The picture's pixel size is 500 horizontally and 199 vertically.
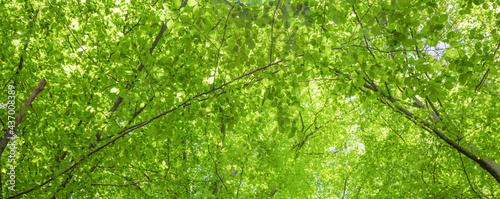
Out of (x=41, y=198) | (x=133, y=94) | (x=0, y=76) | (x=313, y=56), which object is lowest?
(x=41, y=198)

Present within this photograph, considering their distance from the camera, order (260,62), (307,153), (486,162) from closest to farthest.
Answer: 1. (260,62)
2. (486,162)
3. (307,153)

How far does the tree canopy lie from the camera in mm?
2672

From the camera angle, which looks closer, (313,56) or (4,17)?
(313,56)

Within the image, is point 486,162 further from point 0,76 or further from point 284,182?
point 0,76

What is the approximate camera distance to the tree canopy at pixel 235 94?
8.77 feet

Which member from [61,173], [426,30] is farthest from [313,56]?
[61,173]

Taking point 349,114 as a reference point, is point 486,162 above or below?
below

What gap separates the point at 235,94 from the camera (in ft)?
11.6

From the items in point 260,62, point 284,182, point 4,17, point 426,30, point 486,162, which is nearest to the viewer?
point 426,30

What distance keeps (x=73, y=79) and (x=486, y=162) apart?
7.29m

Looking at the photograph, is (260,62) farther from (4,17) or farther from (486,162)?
(4,17)

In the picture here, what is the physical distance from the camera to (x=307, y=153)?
9844 mm

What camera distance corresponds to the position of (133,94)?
2.75 metres

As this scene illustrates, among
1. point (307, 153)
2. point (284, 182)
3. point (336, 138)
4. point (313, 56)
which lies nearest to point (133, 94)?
point (313, 56)
